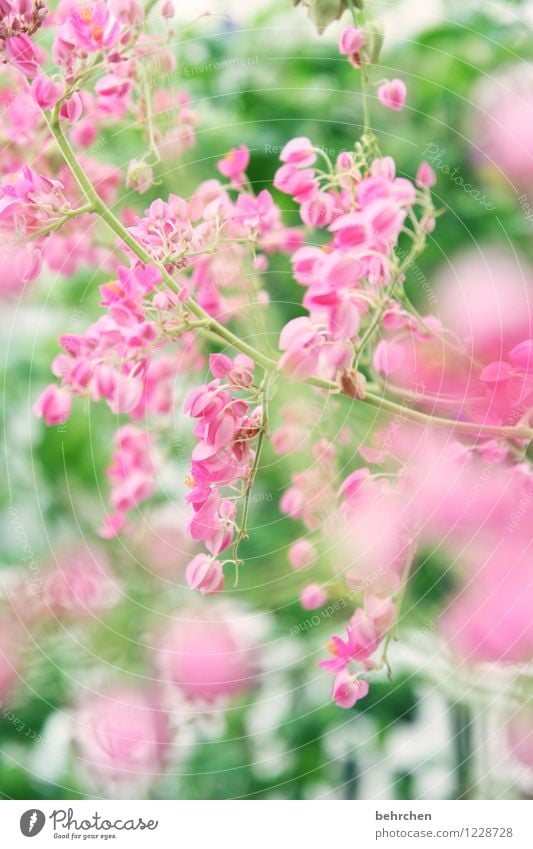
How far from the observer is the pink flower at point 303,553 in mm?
651

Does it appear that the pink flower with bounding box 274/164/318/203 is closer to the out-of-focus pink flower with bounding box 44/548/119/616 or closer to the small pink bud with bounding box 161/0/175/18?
the small pink bud with bounding box 161/0/175/18

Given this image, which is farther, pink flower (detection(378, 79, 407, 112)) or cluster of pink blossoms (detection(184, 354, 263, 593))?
pink flower (detection(378, 79, 407, 112))

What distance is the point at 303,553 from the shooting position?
25.6 inches

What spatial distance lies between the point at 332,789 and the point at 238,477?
0.29 m

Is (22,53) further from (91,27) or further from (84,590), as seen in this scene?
(84,590)

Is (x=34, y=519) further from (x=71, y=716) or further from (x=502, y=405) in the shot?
(x=502, y=405)

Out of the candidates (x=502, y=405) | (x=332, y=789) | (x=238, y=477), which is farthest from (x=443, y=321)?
(x=332, y=789)

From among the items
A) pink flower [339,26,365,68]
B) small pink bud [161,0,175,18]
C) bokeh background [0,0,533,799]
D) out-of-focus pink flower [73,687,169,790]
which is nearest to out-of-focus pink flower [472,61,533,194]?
bokeh background [0,0,533,799]

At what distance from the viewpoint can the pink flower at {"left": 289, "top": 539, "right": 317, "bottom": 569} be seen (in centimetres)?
65

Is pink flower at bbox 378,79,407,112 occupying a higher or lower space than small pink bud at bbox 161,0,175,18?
lower

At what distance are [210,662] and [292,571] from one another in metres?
0.09

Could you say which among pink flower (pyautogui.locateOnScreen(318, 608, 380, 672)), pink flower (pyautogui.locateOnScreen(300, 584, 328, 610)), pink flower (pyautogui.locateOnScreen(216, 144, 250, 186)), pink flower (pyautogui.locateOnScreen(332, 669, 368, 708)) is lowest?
pink flower (pyautogui.locateOnScreen(332, 669, 368, 708))

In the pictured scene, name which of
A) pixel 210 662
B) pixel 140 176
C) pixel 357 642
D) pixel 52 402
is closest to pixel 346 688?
pixel 357 642

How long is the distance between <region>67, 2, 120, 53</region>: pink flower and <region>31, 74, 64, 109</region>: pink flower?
0.03 meters
